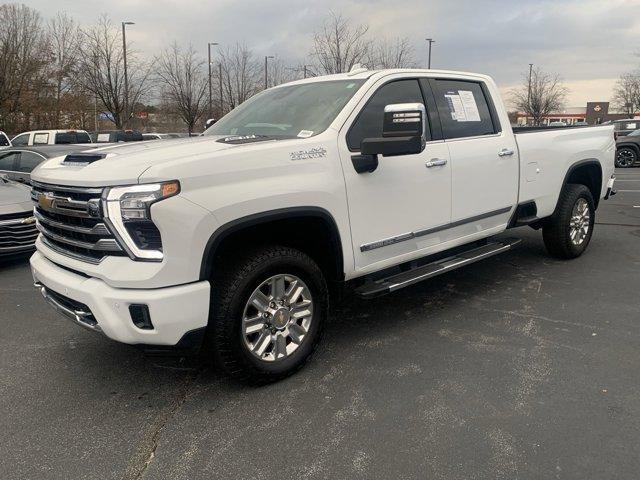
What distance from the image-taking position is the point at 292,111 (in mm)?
4059

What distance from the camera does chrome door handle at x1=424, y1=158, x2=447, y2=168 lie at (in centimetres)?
402

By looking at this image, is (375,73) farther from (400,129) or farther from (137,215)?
(137,215)

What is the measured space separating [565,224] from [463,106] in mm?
2086

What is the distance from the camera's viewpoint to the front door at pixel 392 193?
3582 mm

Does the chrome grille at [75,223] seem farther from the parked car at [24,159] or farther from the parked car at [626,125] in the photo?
the parked car at [626,125]

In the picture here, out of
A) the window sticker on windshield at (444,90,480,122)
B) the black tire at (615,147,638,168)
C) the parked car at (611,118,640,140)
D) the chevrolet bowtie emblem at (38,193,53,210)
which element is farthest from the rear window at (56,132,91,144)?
the parked car at (611,118,640,140)

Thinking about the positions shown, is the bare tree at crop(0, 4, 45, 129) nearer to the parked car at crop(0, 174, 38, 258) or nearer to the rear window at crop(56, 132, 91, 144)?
the rear window at crop(56, 132, 91, 144)

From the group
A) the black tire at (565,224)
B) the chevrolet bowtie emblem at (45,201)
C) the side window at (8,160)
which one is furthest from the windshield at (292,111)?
the side window at (8,160)

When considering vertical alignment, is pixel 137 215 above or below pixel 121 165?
below

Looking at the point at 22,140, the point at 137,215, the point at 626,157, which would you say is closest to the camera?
the point at 137,215

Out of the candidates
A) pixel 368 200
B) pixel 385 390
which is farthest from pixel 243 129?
pixel 385 390

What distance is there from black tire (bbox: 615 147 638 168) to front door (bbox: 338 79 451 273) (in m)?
18.5

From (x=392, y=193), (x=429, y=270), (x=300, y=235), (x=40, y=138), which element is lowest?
(x=429, y=270)

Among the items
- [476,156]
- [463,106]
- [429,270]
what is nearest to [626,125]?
[463,106]
